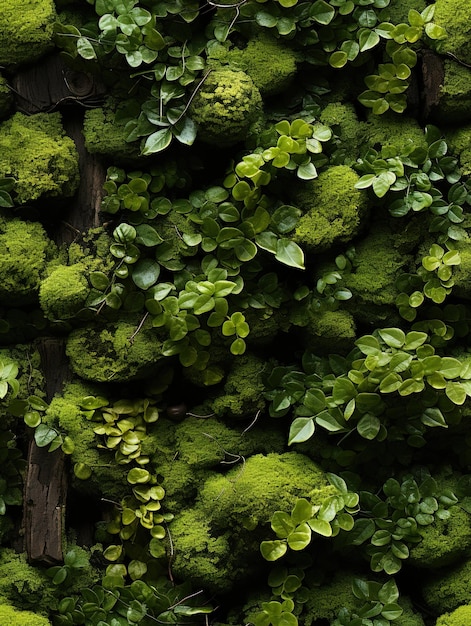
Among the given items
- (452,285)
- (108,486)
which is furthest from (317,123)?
(108,486)

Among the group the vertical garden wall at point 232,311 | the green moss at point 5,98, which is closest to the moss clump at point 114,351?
the vertical garden wall at point 232,311

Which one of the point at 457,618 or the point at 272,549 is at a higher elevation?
the point at 272,549

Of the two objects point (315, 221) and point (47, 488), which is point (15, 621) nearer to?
point (47, 488)

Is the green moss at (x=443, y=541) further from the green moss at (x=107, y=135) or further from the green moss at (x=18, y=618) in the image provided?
→ the green moss at (x=107, y=135)

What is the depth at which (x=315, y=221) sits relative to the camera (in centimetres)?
226

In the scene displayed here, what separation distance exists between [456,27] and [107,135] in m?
1.17

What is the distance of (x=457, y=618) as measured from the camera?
7.08 ft

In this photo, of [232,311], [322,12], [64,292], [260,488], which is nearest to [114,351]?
[64,292]

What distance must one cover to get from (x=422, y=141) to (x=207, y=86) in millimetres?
726

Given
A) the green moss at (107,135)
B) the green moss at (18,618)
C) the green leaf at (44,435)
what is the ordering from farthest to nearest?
the green moss at (107,135) → the green leaf at (44,435) → the green moss at (18,618)

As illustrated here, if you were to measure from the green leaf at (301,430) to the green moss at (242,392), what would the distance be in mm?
149

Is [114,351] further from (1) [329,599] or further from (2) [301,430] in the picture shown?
(1) [329,599]

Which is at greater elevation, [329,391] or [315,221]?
[315,221]

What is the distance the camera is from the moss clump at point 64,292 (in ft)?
7.28
